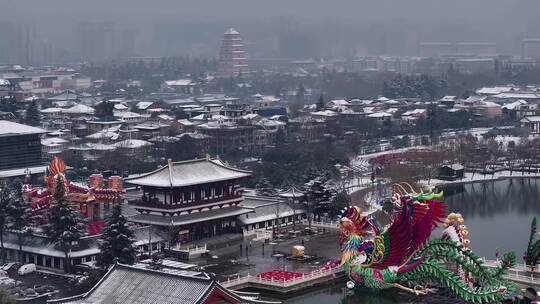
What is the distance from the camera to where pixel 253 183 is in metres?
35.0

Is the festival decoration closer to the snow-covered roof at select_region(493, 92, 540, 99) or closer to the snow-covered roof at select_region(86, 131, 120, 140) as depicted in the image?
the snow-covered roof at select_region(86, 131, 120, 140)

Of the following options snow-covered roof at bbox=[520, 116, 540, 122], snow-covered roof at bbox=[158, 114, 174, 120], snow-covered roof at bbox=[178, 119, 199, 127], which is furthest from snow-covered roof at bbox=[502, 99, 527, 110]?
snow-covered roof at bbox=[158, 114, 174, 120]

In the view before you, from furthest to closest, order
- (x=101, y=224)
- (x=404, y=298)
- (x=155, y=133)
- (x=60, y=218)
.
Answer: (x=155, y=133)
(x=101, y=224)
(x=60, y=218)
(x=404, y=298)

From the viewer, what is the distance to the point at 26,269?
2373 cm

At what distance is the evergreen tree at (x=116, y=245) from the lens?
71.6 ft

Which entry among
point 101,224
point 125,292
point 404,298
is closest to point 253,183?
point 101,224

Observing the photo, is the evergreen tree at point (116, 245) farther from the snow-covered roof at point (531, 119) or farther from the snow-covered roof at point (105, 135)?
the snow-covered roof at point (531, 119)

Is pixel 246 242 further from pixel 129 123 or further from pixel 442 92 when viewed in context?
pixel 442 92

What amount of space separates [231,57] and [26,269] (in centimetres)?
6314

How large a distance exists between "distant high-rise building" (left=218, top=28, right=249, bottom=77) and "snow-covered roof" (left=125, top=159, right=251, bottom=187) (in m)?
57.8

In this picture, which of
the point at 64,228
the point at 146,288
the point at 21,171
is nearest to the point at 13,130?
the point at 21,171

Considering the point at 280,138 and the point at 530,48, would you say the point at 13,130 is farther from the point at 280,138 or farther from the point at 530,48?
the point at 530,48

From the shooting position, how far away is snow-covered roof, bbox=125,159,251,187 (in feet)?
85.8

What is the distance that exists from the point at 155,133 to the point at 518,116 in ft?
60.4
